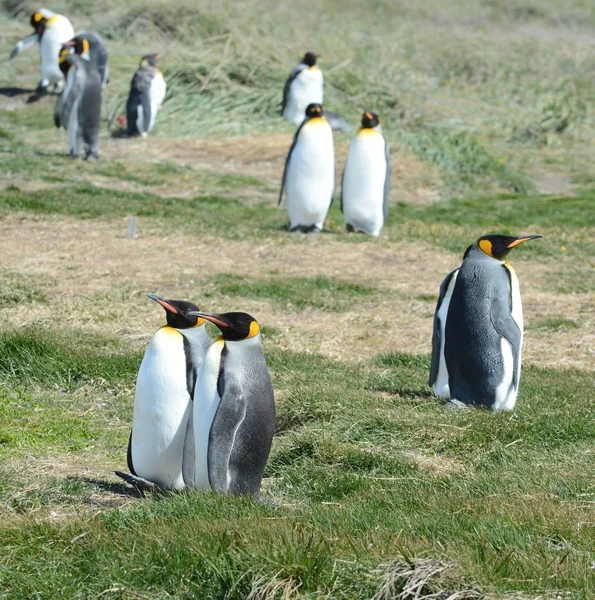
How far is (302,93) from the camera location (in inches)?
802

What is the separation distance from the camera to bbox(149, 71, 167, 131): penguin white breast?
19.9 metres

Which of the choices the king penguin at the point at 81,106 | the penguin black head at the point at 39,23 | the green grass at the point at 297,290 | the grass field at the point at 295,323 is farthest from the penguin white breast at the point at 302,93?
the green grass at the point at 297,290

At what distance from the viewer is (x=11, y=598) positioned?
4062 mm

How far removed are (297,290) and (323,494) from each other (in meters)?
5.24

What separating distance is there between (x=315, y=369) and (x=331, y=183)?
6.56m

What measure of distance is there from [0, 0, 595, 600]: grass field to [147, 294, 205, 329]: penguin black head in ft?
2.89

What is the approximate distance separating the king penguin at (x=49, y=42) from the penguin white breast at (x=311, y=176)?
8902mm

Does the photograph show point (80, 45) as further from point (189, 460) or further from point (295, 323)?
point (189, 460)

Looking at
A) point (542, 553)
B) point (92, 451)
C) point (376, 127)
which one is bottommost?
point (92, 451)

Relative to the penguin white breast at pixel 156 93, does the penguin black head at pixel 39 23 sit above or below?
above

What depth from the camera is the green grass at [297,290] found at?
10.3 m

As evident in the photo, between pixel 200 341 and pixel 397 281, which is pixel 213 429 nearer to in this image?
pixel 200 341

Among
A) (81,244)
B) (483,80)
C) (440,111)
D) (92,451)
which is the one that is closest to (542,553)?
(92,451)

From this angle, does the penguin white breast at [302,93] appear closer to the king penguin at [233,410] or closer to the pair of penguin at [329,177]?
the pair of penguin at [329,177]
